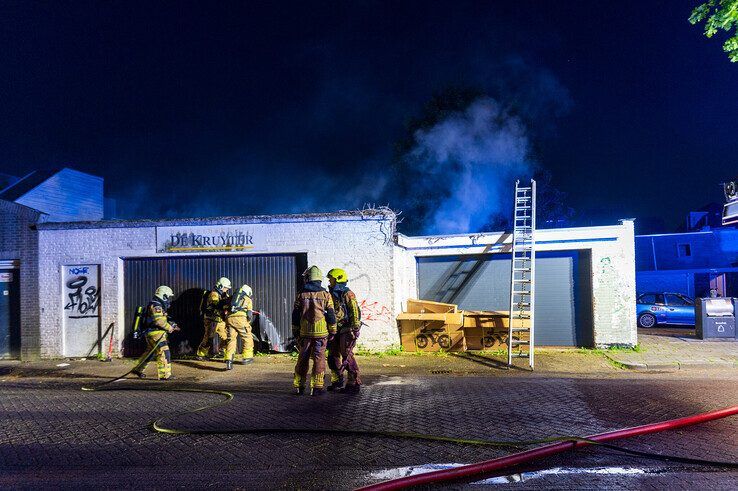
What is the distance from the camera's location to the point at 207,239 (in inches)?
513

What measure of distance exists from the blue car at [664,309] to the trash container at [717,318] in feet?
15.0

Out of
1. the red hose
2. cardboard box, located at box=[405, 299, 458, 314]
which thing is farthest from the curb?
the red hose

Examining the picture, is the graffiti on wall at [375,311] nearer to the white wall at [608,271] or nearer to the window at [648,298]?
the white wall at [608,271]

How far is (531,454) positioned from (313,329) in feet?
12.7

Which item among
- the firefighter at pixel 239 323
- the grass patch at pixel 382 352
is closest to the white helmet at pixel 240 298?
the firefighter at pixel 239 323

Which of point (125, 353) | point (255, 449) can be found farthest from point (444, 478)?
point (125, 353)

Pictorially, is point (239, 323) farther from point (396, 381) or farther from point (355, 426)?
point (355, 426)

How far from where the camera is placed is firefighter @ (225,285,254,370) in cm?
1086

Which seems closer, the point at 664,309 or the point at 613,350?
the point at 613,350

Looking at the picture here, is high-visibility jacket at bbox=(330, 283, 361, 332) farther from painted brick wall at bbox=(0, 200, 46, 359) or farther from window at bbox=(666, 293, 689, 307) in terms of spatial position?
window at bbox=(666, 293, 689, 307)

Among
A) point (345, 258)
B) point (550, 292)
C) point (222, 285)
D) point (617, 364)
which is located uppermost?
point (345, 258)

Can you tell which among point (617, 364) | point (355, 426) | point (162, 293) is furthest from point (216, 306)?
point (617, 364)

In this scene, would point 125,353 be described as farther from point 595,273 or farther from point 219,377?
point 595,273

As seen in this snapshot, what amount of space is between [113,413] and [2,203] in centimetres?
933
